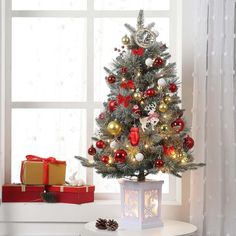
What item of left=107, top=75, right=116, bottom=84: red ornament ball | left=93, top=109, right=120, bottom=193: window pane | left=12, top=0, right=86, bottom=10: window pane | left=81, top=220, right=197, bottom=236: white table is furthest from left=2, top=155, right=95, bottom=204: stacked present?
left=12, top=0, right=86, bottom=10: window pane

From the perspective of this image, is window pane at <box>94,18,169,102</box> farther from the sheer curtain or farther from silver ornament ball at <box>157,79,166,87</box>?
silver ornament ball at <box>157,79,166,87</box>

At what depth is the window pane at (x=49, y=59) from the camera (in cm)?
384

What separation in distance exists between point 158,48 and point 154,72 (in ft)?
0.44

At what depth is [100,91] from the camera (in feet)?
12.5

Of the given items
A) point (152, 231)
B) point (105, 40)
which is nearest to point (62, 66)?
point (105, 40)

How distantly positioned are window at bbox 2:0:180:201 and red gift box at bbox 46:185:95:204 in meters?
0.23

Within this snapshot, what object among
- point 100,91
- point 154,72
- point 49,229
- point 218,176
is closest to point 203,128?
point 218,176

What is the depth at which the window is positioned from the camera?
376 centimetres

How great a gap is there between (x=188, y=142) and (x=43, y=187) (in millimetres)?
991

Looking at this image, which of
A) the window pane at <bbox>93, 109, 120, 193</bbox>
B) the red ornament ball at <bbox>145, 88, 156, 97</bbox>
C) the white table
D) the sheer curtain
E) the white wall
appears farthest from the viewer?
the window pane at <bbox>93, 109, 120, 193</bbox>

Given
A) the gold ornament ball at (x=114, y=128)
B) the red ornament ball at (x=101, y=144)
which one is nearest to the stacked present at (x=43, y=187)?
the red ornament ball at (x=101, y=144)

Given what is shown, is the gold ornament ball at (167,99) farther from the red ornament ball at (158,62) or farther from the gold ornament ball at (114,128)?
the gold ornament ball at (114,128)

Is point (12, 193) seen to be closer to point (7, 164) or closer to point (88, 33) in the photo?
point (7, 164)

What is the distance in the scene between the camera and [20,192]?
3.51 meters
